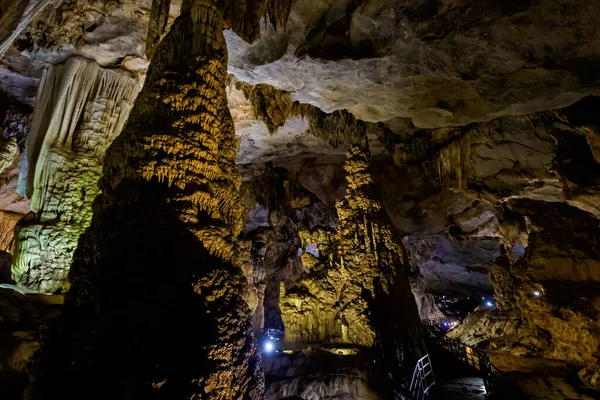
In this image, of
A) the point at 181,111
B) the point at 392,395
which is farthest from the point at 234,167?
the point at 392,395

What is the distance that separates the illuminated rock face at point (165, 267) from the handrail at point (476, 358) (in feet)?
Result: 18.5

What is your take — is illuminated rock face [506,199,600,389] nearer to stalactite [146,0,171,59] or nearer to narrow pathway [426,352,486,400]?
narrow pathway [426,352,486,400]

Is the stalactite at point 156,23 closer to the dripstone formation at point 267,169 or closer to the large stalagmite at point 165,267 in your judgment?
the dripstone formation at point 267,169

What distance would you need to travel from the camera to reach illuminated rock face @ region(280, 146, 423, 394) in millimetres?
7340

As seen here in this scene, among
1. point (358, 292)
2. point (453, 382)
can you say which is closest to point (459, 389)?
point (453, 382)

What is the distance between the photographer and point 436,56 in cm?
566

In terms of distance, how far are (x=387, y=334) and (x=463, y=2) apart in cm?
598

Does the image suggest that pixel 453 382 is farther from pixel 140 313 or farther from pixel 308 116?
pixel 140 313

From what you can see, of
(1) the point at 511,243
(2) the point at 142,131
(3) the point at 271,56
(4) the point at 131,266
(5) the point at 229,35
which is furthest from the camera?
(1) the point at 511,243

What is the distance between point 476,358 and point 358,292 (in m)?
4.50

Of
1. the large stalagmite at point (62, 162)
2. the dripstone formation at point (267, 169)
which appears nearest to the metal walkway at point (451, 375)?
the dripstone formation at point (267, 169)

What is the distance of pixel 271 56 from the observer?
20.9 ft

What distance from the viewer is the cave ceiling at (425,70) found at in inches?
191

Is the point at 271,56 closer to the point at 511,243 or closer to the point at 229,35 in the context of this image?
the point at 229,35
